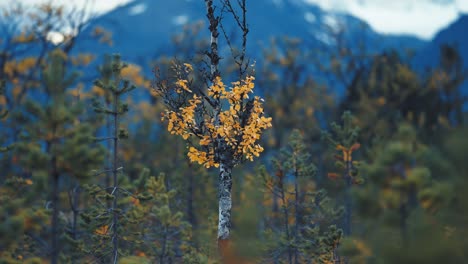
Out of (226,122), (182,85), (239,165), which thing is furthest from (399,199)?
(239,165)

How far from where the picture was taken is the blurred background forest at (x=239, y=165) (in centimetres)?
596

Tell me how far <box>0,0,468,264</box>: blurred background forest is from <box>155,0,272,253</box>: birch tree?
0.33m

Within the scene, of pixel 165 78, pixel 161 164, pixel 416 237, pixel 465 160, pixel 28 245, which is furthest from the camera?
pixel 161 164

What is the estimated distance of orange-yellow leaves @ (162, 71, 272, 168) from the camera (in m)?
10.4

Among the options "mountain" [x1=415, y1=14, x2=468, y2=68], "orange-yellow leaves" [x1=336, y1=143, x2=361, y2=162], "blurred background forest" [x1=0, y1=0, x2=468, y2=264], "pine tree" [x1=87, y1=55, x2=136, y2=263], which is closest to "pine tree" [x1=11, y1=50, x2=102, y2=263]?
"blurred background forest" [x1=0, y1=0, x2=468, y2=264]

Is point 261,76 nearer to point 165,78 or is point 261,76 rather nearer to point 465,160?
point 165,78

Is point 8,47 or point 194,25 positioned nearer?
point 8,47

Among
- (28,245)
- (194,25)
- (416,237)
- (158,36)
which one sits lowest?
(28,245)

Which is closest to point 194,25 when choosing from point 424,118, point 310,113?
point 310,113

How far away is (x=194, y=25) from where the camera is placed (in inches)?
1316

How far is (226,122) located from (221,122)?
1.56ft

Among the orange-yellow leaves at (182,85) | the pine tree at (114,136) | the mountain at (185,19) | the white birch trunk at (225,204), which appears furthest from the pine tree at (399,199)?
the mountain at (185,19)

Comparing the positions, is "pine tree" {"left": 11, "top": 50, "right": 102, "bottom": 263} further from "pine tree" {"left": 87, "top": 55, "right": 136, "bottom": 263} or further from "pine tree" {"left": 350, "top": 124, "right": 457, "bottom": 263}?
"pine tree" {"left": 87, "top": 55, "right": 136, "bottom": 263}

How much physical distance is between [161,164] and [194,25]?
9.66 metres
